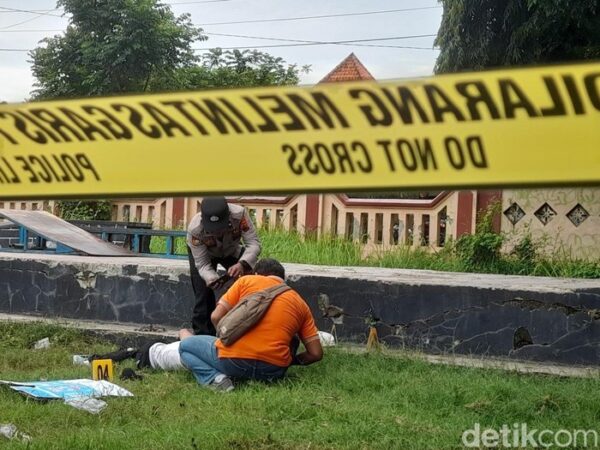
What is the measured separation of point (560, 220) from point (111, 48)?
1110cm

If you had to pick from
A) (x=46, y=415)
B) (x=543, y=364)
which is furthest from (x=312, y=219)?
(x=46, y=415)

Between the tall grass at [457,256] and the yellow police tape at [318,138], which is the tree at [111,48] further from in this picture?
the yellow police tape at [318,138]

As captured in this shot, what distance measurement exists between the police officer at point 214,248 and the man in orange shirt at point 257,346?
58 cm

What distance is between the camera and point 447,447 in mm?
3734

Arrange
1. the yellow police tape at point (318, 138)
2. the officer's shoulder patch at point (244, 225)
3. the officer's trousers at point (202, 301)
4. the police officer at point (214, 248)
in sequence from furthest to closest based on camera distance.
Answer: the officer's trousers at point (202, 301) → the officer's shoulder patch at point (244, 225) → the police officer at point (214, 248) → the yellow police tape at point (318, 138)

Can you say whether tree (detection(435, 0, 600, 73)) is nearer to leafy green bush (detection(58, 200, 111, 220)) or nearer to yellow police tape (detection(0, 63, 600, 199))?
leafy green bush (detection(58, 200, 111, 220))

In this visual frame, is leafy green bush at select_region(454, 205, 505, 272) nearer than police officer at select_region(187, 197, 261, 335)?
No

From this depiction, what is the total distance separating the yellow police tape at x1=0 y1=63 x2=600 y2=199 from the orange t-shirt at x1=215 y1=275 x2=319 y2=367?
2.65 metres

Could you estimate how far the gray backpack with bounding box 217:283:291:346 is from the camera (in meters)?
4.82

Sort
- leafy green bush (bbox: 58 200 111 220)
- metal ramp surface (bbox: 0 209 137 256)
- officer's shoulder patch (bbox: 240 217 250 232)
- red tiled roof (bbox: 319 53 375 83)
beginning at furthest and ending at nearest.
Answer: red tiled roof (bbox: 319 53 375 83) < leafy green bush (bbox: 58 200 111 220) < metal ramp surface (bbox: 0 209 137 256) < officer's shoulder patch (bbox: 240 217 250 232)

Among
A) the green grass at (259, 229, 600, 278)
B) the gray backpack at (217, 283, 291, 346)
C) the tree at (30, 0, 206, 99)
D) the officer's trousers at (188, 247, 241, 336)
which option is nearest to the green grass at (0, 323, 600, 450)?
the gray backpack at (217, 283, 291, 346)

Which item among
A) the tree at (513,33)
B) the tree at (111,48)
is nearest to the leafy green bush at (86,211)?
the tree at (111,48)

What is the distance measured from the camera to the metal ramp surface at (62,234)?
9.16m

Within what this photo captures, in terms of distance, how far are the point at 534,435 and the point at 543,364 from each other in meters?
1.71
